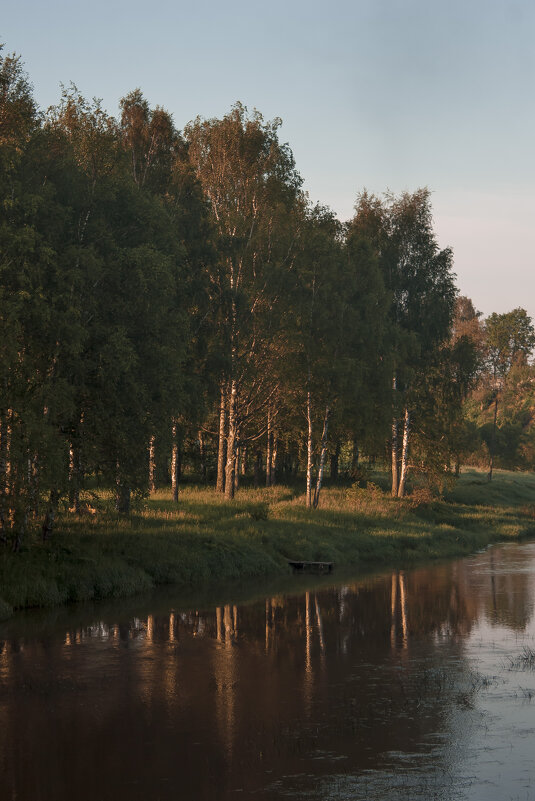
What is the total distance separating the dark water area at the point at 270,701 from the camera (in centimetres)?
1272

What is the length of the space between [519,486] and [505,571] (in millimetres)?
49150

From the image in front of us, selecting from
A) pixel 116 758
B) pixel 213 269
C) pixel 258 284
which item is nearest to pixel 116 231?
pixel 213 269

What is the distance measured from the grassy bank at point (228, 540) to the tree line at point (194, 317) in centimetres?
143

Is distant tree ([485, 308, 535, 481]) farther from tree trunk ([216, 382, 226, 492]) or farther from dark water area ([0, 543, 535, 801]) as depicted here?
dark water area ([0, 543, 535, 801])

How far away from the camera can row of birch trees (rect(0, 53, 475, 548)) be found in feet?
92.7

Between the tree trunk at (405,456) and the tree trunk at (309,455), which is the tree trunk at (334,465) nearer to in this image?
the tree trunk at (405,456)

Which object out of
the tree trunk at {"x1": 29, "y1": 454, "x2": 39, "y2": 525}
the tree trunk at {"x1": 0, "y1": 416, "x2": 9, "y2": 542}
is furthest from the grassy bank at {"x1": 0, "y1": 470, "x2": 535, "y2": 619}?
the tree trunk at {"x1": 0, "y1": 416, "x2": 9, "y2": 542}

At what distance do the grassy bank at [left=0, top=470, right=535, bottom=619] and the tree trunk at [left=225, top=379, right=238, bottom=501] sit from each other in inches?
34.4

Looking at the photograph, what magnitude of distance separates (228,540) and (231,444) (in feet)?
41.6

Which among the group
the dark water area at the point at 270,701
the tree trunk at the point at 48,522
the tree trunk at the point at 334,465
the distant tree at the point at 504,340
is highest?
the distant tree at the point at 504,340

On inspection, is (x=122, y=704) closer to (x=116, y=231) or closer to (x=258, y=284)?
(x=116, y=231)

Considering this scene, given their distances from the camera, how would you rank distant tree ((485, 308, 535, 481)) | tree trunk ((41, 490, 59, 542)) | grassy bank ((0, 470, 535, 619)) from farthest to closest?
1. distant tree ((485, 308, 535, 481))
2. tree trunk ((41, 490, 59, 542))
3. grassy bank ((0, 470, 535, 619))

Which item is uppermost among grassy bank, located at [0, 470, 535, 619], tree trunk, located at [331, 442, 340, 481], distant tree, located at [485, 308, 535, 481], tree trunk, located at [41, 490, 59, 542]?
distant tree, located at [485, 308, 535, 481]

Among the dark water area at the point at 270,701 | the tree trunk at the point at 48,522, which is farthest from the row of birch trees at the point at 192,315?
the dark water area at the point at 270,701
